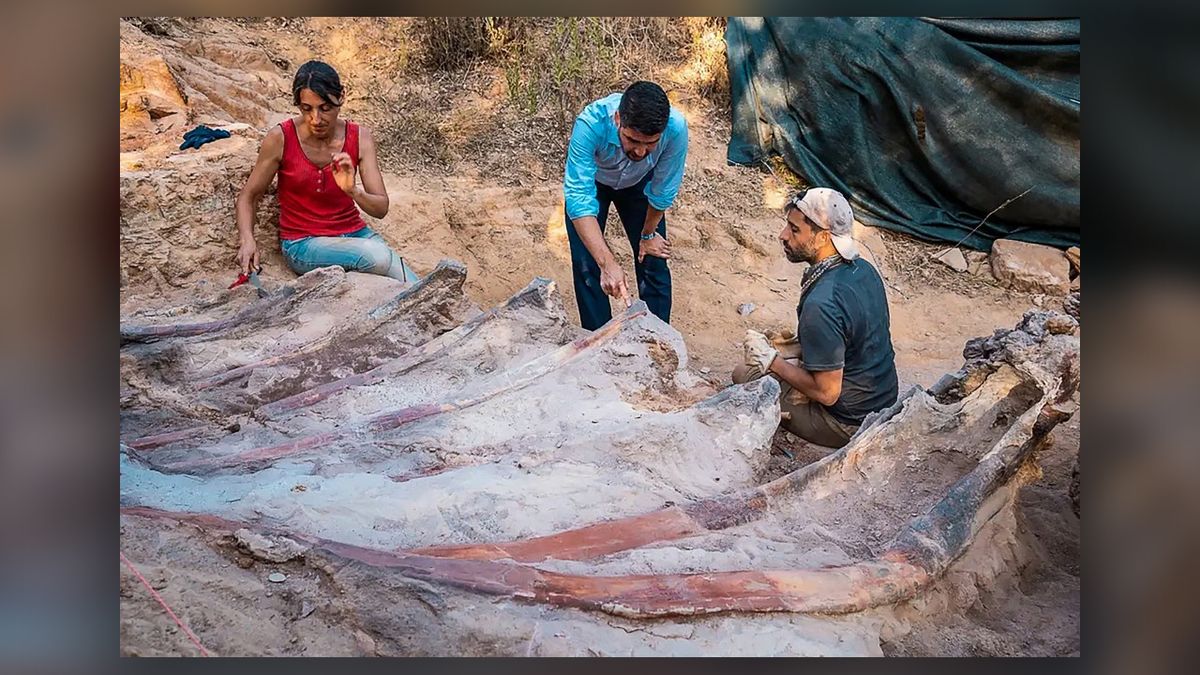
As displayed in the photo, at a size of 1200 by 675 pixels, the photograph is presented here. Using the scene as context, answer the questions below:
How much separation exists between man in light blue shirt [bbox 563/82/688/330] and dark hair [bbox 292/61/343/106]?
0.85 metres

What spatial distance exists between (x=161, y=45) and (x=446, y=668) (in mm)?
3623

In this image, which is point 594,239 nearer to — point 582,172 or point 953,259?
point 582,172

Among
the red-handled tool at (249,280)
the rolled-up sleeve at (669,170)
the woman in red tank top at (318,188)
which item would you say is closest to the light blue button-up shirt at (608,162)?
the rolled-up sleeve at (669,170)

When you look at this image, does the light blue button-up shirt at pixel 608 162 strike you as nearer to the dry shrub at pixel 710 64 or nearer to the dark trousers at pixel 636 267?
the dark trousers at pixel 636 267

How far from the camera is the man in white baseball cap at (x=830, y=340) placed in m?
3.13

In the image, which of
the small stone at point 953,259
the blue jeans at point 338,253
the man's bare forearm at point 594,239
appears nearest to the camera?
the man's bare forearm at point 594,239

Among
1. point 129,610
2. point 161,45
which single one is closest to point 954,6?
point 129,610

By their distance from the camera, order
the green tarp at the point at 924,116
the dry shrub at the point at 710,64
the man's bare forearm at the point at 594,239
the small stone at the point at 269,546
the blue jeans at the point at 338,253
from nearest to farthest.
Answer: the small stone at the point at 269,546 < the man's bare forearm at the point at 594,239 < the blue jeans at the point at 338,253 < the green tarp at the point at 924,116 < the dry shrub at the point at 710,64

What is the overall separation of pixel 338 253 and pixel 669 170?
4.04 feet

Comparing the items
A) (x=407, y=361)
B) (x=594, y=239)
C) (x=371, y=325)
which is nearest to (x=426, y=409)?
(x=407, y=361)
